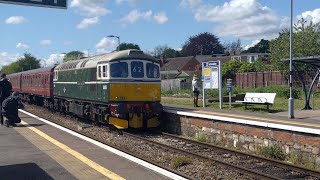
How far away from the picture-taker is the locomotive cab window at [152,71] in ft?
55.9

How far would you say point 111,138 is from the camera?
1505cm

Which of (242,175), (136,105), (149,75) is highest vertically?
(149,75)

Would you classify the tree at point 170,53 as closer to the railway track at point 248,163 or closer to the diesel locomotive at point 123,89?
the diesel locomotive at point 123,89

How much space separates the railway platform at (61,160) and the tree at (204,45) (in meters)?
105

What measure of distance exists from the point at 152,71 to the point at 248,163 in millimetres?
7220

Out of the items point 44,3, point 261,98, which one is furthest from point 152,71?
point 44,3

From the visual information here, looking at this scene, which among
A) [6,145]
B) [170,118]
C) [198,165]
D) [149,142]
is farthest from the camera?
[170,118]

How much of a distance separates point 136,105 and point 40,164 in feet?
25.2

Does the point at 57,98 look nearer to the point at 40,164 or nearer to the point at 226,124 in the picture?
the point at 226,124

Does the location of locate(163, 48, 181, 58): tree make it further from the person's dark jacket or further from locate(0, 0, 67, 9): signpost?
locate(0, 0, 67, 9): signpost

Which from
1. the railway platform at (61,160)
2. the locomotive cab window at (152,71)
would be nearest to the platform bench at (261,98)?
the locomotive cab window at (152,71)

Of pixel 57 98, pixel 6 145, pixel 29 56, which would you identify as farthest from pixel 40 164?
pixel 29 56

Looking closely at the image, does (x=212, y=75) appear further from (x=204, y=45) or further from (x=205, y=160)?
(x=204, y=45)

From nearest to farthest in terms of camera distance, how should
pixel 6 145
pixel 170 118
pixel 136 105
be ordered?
Answer: pixel 6 145
pixel 136 105
pixel 170 118
